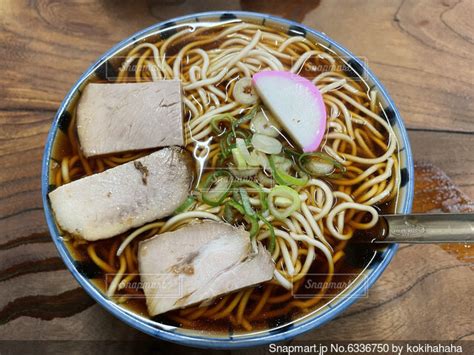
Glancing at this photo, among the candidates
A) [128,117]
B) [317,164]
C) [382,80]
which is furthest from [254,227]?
[382,80]

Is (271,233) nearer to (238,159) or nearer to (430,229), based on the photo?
(238,159)

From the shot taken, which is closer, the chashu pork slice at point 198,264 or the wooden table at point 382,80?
the chashu pork slice at point 198,264

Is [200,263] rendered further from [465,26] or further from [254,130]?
[465,26]

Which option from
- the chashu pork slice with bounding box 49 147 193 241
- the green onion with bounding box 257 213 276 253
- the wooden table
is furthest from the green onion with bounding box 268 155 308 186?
the wooden table

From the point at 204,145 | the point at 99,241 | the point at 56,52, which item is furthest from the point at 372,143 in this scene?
the point at 56,52

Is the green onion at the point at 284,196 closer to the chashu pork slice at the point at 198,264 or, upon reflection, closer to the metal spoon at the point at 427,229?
the chashu pork slice at the point at 198,264

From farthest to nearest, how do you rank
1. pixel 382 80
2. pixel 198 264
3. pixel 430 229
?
pixel 382 80, pixel 198 264, pixel 430 229

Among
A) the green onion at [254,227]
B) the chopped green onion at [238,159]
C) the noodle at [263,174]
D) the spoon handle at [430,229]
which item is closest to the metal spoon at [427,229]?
the spoon handle at [430,229]
